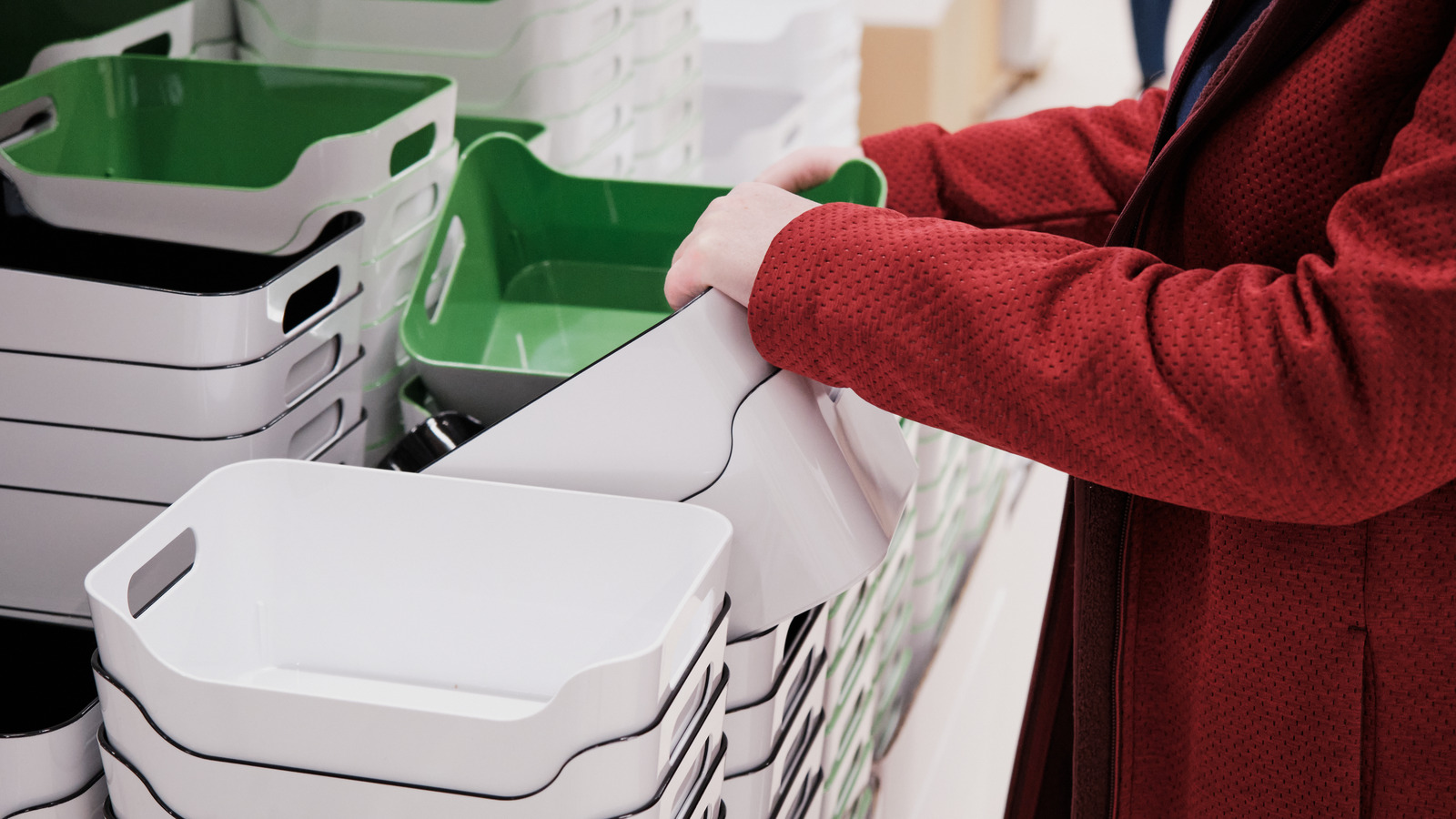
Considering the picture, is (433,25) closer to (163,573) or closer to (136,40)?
(136,40)

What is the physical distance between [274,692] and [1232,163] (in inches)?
28.1

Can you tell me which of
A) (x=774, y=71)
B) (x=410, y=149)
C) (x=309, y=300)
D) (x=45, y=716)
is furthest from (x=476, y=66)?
(x=774, y=71)

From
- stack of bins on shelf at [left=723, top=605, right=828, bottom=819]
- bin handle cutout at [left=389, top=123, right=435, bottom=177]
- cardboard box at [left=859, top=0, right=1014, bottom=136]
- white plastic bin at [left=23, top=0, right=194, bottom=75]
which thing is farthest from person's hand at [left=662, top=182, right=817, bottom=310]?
cardboard box at [left=859, top=0, right=1014, bottom=136]

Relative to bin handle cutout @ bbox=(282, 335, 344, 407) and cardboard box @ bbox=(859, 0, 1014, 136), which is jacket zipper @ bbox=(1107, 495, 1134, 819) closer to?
bin handle cutout @ bbox=(282, 335, 344, 407)

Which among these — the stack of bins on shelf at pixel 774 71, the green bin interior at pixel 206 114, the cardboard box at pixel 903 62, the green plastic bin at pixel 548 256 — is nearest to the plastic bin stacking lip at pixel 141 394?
the green plastic bin at pixel 548 256

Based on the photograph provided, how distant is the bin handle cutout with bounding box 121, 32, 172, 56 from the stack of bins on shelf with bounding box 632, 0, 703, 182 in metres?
0.61

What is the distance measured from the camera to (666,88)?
6.36ft

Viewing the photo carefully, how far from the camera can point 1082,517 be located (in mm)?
1091

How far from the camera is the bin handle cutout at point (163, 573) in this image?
88 centimetres

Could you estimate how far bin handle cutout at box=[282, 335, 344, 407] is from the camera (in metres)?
1.11

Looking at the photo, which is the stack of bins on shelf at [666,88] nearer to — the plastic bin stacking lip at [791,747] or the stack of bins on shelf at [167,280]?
the stack of bins on shelf at [167,280]

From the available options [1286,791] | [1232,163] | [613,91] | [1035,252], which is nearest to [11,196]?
[613,91]

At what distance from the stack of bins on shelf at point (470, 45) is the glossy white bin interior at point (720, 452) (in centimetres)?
71

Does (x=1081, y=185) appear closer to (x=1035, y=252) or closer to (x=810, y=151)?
(x=810, y=151)
